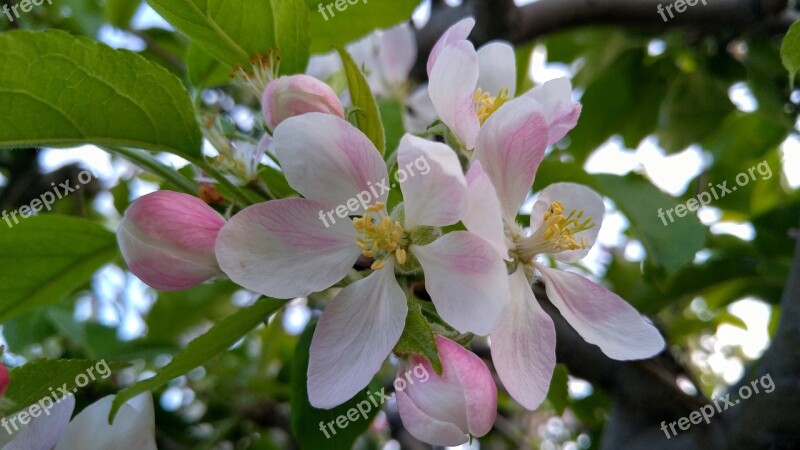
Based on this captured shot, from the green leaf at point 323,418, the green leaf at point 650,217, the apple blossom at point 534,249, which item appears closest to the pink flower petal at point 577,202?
the apple blossom at point 534,249

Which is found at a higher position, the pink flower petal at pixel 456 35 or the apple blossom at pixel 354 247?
the pink flower petal at pixel 456 35

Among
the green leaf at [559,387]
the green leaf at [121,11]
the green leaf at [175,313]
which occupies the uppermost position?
the green leaf at [121,11]

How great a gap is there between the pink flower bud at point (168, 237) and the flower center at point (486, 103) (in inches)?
13.4

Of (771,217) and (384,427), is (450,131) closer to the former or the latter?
(771,217)

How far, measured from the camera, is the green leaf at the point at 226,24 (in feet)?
2.63

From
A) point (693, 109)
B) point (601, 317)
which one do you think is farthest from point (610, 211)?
point (601, 317)

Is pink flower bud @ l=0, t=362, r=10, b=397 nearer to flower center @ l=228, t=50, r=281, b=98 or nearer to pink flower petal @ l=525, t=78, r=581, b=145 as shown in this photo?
flower center @ l=228, t=50, r=281, b=98

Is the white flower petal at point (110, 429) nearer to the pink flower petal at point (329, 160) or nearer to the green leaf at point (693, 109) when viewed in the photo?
the pink flower petal at point (329, 160)

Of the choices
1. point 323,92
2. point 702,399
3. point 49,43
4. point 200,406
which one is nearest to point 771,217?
point 702,399

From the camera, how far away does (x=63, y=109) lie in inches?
29.1

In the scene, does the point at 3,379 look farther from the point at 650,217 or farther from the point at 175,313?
the point at 175,313

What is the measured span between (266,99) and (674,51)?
1.30 meters

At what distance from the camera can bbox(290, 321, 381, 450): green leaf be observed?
88 centimetres

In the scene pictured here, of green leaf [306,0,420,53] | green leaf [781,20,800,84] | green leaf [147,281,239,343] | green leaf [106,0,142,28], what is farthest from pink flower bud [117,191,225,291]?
green leaf [147,281,239,343]
